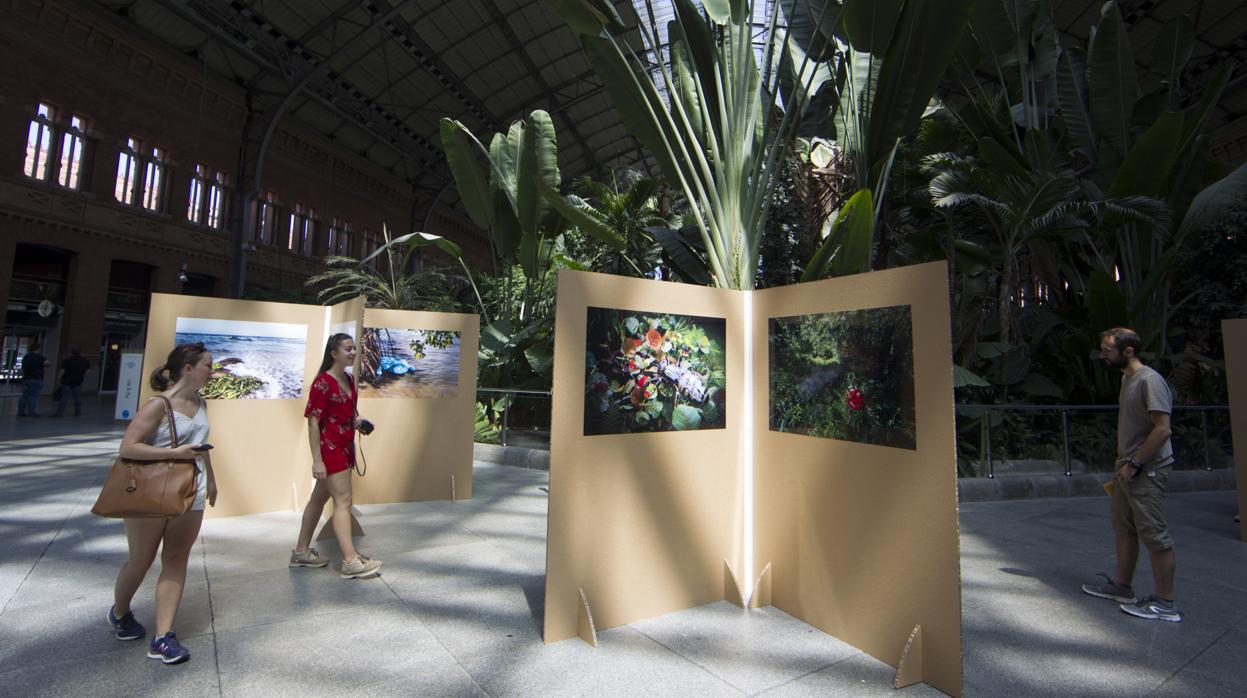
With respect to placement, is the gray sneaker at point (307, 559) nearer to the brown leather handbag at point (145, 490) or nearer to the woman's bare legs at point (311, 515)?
the woman's bare legs at point (311, 515)

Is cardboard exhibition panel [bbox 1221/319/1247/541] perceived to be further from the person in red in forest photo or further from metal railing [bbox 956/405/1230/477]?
the person in red in forest photo

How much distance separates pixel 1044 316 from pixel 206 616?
11.4m

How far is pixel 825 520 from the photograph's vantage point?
311 centimetres

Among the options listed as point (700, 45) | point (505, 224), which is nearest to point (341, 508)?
point (700, 45)

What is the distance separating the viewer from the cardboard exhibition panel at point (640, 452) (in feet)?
9.92

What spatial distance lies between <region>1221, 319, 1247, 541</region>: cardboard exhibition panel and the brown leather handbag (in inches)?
314

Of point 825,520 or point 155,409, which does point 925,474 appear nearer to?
point 825,520

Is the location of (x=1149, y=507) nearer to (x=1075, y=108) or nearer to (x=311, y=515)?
(x=311, y=515)

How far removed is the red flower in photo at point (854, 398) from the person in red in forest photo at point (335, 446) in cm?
313

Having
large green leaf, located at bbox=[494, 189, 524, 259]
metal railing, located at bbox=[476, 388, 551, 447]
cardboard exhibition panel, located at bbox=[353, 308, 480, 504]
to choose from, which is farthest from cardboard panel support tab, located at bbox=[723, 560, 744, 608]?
large green leaf, located at bbox=[494, 189, 524, 259]

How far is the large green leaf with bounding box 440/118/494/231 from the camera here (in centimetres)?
826

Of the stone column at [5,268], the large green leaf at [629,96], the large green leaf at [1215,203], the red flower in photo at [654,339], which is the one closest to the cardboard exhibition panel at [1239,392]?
the large green leaf at [1215,203]

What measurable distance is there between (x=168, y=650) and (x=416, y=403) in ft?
11.7

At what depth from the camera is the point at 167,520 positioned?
2.63 meters
